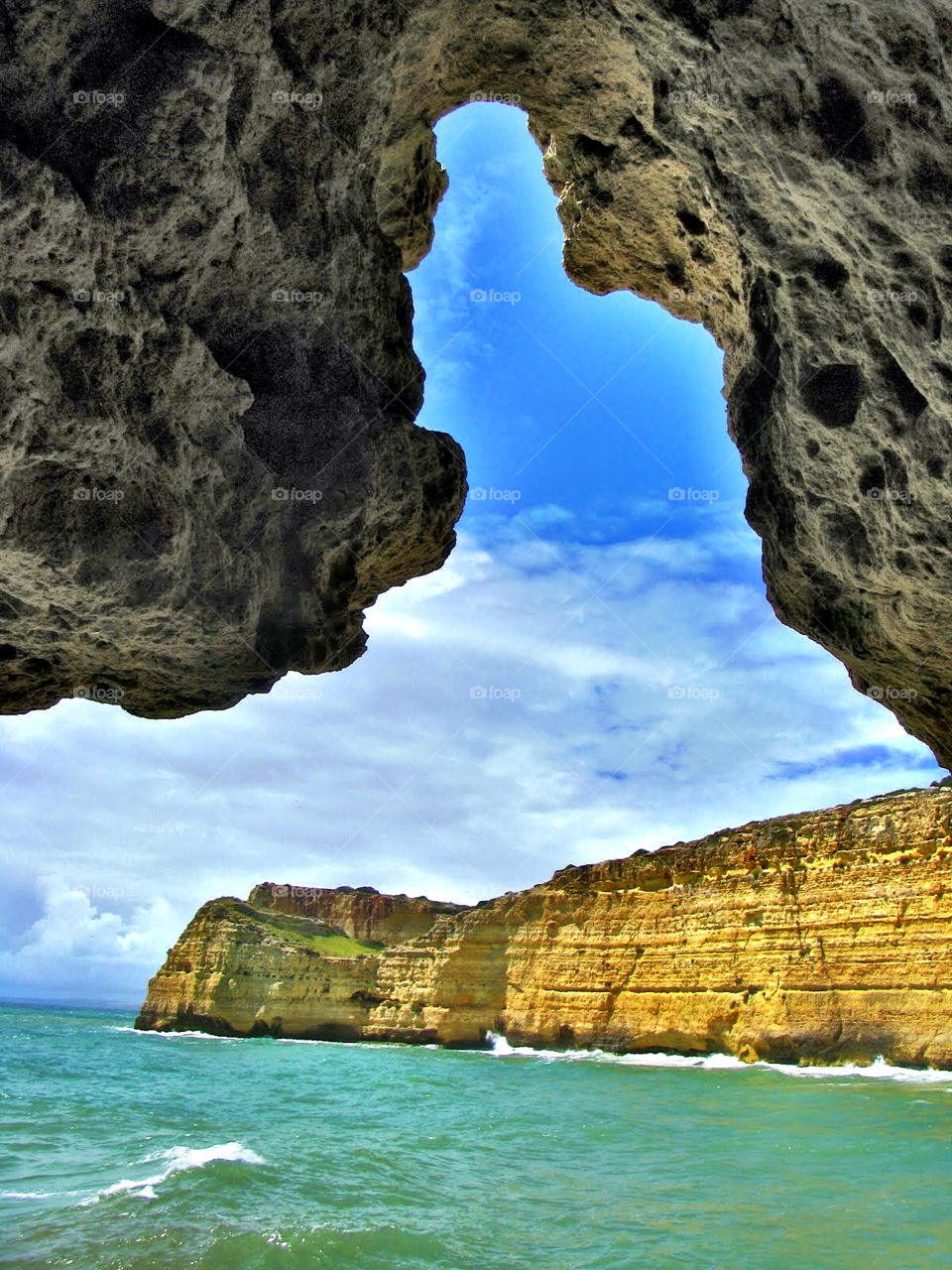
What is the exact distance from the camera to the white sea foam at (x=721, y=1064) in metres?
24.0

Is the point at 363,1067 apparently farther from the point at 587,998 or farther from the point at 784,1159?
the point at 784,1159

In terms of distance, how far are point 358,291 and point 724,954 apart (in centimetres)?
3198

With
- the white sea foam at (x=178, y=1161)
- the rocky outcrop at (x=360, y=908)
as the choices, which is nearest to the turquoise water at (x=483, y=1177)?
the white sea foam at (x=178, y=1161)

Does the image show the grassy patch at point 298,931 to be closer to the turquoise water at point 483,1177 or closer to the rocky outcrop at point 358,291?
the turquoise water at point 483,1177

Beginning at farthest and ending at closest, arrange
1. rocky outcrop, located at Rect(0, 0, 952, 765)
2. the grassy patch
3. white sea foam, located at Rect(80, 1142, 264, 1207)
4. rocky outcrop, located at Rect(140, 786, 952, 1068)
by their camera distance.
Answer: the grassy patch < rocky outcrop, located at Rect(140, 786, 952, 1068) < white sea foam, located at Rect(80, 1142, 264, 1207) < rocky outcrop, located at Rect(0, 0, 952, 765)

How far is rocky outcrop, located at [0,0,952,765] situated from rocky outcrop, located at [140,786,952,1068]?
23.9 m

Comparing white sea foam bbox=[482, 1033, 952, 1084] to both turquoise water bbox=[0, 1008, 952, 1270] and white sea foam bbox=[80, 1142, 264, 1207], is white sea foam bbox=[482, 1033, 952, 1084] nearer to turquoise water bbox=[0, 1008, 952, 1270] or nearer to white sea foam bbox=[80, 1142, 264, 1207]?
turquoise water bbox=[0, 1008, 952, 1270]

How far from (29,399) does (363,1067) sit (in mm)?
33905

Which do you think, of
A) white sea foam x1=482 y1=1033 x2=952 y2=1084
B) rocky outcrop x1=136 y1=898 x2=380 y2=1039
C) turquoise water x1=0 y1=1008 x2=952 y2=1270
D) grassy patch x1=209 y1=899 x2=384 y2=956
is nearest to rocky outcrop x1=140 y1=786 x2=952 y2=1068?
white sea foam x1=482 y1=1033 x2=952 y2=1084

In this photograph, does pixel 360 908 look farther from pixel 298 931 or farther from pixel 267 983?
pixel 267 983

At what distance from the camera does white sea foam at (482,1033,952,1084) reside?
23953mm

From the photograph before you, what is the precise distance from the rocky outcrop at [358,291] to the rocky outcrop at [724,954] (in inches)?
941

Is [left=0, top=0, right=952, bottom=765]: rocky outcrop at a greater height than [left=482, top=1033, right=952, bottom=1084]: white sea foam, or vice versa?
[left=0, top=0, right=952, bottom=765]: rocky outcrop

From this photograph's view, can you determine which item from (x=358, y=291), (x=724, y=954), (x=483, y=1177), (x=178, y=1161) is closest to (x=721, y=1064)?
(x=724, y=954)
